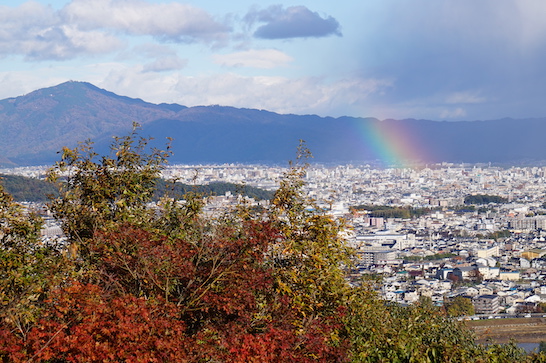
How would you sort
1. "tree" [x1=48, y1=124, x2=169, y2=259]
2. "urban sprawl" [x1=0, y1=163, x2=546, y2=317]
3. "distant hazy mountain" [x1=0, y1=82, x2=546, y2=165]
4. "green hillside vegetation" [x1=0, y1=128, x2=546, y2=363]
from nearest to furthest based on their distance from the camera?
"green hillside vegetation" [x1=0, y1=128, x2=546, y2=363] → "tree" [x1=48, y1=124, x2=169, y2=259] → "urban sprawl" [x1=0, y1=163, x2=546, y2=317] → "distant hazy mountain" [x1=0, y1=82, x2=546, y2=165]

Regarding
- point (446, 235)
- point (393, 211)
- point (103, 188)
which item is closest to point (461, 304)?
point (103, 188)

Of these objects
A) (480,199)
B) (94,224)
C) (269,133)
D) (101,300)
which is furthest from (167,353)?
(269,133)

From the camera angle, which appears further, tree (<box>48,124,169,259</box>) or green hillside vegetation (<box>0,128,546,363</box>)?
tree (<box>48,124,169,259</box>)

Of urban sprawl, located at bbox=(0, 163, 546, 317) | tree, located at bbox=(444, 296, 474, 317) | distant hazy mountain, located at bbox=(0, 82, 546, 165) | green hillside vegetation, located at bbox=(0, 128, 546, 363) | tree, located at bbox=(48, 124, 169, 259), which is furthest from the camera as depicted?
distant hazy mountain, located at bbox=(0, 82, 546, 165)

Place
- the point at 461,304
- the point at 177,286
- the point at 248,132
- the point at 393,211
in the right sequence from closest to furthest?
the point at 177,286 → the point at 461,304 → the point at 393,211 → the point at 248,132

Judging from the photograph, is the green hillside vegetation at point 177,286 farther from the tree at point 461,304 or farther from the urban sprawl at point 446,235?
the tree at point 461,304

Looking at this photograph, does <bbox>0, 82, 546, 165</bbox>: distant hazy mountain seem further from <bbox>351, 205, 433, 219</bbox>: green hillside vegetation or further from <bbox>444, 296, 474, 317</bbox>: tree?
<bbox>444, 296, 474, 317</bbox>: tree

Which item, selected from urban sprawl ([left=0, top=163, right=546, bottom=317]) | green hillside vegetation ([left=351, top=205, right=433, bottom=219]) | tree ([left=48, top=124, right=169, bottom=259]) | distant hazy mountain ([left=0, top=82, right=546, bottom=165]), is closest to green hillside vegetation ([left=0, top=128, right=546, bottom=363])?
tree ([left=48, top=124, right=169, bottom=259])

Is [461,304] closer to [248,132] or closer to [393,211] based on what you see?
[393,211]
